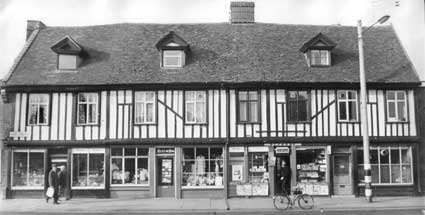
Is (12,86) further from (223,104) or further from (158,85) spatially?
(223,104)

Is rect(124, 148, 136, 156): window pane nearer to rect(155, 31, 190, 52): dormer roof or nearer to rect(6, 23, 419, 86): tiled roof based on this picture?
rect(6, 23, 419, 86): tiled roof

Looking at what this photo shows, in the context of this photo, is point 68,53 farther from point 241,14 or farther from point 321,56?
point 321,56

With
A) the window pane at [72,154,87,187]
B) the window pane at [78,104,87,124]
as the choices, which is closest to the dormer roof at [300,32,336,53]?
the window pane at [78,104,87,124]

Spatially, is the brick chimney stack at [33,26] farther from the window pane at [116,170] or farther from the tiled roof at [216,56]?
the window pane at [116,170]

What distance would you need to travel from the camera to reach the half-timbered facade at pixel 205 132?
2444 centimetres

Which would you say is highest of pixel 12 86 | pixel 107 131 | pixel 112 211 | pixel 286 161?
pixel 12 86

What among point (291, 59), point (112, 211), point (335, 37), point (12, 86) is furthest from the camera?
point (335, 37)

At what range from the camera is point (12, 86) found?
2450 cm

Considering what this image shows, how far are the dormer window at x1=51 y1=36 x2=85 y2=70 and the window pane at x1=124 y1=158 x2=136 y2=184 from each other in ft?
19.6

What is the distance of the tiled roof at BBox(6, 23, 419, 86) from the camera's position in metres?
24.9

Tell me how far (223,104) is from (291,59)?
4.81 m

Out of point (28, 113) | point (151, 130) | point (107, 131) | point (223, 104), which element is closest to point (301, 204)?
point (223, 104)

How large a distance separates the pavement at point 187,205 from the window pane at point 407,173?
1058mm

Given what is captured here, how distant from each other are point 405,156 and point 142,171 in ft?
46.0
